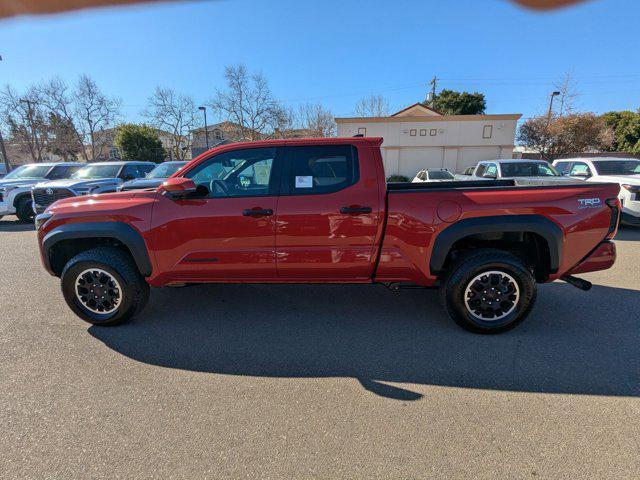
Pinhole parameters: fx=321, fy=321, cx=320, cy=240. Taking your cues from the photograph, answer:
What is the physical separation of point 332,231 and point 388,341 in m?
1.20

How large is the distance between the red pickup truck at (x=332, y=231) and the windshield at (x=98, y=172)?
24.7 feet

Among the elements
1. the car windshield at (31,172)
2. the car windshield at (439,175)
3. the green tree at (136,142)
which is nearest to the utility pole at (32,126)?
the green tree at (136,142)

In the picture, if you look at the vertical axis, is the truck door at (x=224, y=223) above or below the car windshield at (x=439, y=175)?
below

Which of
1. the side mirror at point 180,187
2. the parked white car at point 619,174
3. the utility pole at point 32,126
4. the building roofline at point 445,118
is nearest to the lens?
the side mirror at point 180,187

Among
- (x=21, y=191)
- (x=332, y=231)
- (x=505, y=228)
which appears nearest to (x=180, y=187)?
(x=332, y=231)

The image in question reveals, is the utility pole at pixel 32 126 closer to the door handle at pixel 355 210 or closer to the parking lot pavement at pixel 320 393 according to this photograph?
the parking lot pavement at pixel 320 393

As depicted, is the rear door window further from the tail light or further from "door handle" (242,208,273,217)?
the tail light

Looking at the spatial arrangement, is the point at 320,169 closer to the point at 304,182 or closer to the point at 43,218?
the point at 304,182

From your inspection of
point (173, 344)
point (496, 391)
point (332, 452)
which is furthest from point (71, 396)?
point (496, 391)

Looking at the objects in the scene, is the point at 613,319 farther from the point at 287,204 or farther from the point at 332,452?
the point at 287,204

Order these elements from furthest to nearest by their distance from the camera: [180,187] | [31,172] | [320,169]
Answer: [31,172]
[320,169]
[180,187]

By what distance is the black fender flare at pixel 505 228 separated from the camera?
298cm

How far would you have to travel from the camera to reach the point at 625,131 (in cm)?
2703

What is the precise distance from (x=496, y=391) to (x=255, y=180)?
2.78 m
